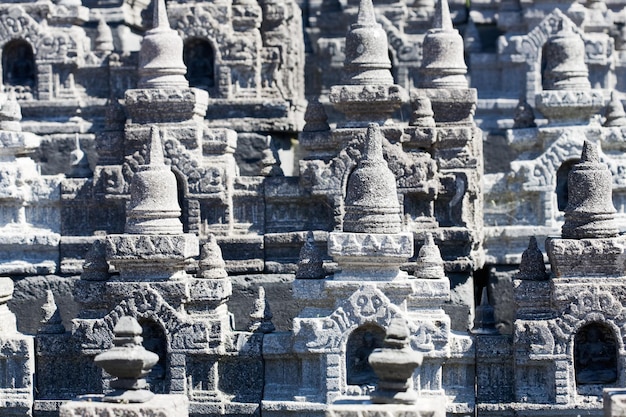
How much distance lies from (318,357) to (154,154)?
3760mm

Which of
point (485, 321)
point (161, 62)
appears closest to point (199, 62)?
point (161, 62)

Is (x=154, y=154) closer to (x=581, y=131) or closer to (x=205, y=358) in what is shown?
(x=205, y=358)

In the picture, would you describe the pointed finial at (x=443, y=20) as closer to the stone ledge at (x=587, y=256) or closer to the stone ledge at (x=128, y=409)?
the stone ledge at (x=587, y=256)

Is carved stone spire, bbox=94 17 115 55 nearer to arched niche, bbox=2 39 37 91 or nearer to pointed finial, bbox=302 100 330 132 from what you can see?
arched niche, bbox=2 39 37 91

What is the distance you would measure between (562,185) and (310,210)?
4.22 m

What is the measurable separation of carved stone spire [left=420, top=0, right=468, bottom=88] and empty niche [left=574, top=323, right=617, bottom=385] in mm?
6165

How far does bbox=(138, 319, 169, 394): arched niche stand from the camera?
74.9ft

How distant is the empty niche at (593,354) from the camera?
72.7ft

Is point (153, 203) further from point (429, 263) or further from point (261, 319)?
point (429, 263)

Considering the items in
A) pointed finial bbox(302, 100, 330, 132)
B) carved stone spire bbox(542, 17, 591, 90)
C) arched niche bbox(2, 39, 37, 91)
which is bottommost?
pointed finial bbox(302, 100, 330, 132)

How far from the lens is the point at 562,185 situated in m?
27.0

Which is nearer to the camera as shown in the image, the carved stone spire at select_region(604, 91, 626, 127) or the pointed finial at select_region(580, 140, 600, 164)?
the pointed finial at select_region(580, 140, 600, 164)

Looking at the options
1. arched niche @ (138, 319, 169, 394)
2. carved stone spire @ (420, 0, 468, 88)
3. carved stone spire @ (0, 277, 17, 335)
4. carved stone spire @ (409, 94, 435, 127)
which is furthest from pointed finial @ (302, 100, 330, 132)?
carved stone spire @ (0, 277, 17, 335)

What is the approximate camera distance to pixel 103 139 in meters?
26.7
